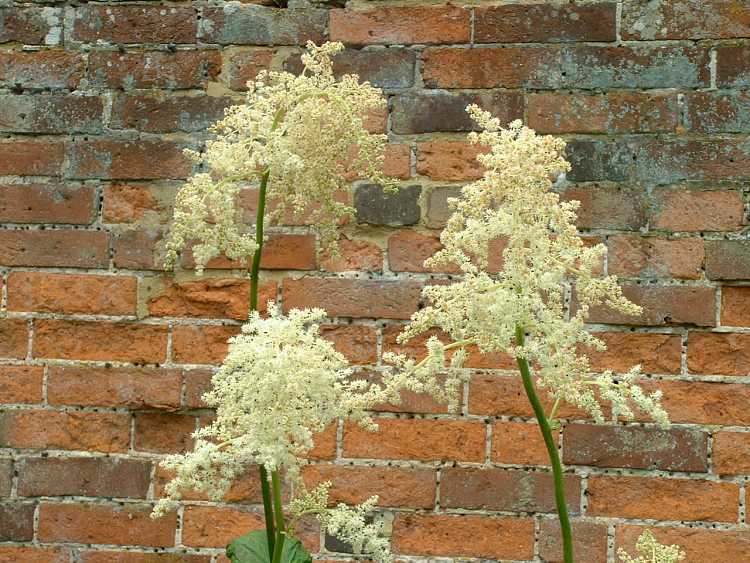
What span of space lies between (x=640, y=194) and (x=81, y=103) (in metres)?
0.99

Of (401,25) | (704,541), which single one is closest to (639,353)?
(704,541)

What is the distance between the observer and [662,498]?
1.67 meters

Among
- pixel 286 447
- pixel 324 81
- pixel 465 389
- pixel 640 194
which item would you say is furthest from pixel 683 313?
pixel 286 447

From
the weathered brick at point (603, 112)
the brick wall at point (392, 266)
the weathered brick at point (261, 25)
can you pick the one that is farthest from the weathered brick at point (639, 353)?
the weathered brick at point (261, 25)

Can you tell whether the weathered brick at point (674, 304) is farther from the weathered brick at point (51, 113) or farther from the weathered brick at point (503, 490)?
the weathered brick at point (51, 113)

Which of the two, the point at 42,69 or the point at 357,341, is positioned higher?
the point at 42,69

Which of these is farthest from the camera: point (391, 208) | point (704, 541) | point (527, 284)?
point (391, 208)

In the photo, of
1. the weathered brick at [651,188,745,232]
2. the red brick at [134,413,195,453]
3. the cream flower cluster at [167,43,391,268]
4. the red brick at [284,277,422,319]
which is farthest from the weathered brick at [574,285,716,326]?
the red brick at [134,413,195,453]

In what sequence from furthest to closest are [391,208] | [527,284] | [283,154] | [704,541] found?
[391,208]
[704,541]
[283,154]
[527,284]

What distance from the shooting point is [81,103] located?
1.83 meters

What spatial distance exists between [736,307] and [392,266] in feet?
1.87

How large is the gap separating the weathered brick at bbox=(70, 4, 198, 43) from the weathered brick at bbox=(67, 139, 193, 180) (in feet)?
0.62

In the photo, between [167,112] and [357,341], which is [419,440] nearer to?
[357,341]

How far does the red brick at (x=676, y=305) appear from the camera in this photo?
66.4 inches
